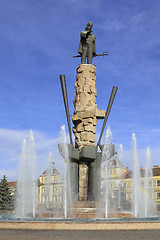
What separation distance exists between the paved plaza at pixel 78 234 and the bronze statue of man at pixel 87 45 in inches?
328

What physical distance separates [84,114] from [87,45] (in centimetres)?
322

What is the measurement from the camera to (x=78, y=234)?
612cm

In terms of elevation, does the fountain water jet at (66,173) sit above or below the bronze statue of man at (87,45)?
below

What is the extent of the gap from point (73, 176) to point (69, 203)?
1108mm

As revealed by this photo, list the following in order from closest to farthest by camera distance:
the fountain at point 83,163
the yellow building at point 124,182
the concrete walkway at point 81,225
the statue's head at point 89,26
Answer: the concrete walkway at point 81,225 → the fountain at point 83,163 → the statue's head at point 89,26 → the yellow building at point 124,182

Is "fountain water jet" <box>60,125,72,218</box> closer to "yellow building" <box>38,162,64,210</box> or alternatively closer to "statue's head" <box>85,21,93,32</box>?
"yellow building" <box>38,162,64,210</box>

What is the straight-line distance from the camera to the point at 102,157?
11.9 metres

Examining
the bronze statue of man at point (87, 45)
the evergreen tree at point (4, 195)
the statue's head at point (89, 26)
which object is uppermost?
the statue's head at point (89, 26)

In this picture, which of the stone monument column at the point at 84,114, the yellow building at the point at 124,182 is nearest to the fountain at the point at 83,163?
the stone monument column at the point at 84,114

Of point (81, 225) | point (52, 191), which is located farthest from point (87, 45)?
point (52, 191)

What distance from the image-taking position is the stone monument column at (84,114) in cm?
1180

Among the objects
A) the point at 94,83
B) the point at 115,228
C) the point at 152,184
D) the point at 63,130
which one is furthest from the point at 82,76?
the point at 152,184

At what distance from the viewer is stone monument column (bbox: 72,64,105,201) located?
11805 mm

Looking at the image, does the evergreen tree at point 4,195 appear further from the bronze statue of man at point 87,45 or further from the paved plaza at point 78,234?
the paved plaza at point 78,234
